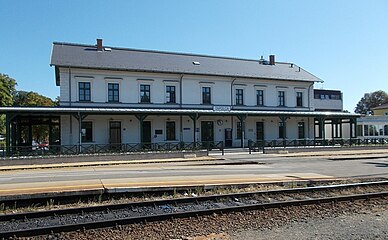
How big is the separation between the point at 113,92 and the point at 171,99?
17.6 feet

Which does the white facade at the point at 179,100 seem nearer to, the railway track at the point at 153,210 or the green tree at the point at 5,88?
the railway track at the point at 153,210

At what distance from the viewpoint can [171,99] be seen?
31.7 metres

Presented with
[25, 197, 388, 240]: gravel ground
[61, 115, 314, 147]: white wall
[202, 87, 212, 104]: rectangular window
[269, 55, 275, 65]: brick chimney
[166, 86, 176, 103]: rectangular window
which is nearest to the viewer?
[25, 197, 388, 240]: gravel ground

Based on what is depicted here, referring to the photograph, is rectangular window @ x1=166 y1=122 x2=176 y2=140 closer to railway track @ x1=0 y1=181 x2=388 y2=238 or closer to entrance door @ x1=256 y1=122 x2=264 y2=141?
entrance door @ x1=256 y1=122 x2=264 y2=141

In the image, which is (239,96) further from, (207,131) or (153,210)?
(153,210)

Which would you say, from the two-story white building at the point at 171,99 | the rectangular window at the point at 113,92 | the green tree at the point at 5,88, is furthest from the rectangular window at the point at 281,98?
the green tree at the point at 5,88

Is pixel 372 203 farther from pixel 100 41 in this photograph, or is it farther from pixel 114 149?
pixel 100 41

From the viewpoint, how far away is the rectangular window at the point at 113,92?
29500 mm

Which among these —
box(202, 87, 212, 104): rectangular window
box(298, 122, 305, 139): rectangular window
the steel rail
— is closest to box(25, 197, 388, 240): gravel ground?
the steel rail

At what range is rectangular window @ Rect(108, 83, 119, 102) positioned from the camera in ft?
96.8

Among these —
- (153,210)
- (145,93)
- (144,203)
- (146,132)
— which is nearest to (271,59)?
(145,93)

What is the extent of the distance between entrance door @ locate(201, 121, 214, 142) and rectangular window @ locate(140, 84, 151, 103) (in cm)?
555

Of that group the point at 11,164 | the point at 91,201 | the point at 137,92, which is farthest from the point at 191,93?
the point at 91,201

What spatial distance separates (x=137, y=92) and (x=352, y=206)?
24.0m
